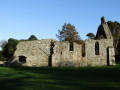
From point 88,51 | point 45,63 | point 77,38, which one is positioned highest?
point 77,38

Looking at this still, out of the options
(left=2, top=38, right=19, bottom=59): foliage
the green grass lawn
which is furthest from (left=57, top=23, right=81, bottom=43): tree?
the green grass lawn

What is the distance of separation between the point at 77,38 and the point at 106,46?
63.4 ft

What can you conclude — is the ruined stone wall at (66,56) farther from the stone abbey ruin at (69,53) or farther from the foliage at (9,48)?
the foliage at (9,48)

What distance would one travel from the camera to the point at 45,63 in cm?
2319

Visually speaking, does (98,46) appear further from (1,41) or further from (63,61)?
(1,41)

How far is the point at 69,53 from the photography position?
2253 cm

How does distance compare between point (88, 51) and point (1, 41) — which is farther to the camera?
point (1, 41)

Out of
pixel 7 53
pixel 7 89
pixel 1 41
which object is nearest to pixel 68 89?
pixel 7 89

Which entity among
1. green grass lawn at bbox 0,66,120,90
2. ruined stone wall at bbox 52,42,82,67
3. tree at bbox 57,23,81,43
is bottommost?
green grass lawn at bbox 0,66,120,90

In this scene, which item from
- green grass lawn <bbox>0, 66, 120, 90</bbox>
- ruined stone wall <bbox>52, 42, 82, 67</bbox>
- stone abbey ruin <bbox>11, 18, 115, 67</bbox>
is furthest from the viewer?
ruined stone wall <bbox>52, 42, 82, 67</bbox>

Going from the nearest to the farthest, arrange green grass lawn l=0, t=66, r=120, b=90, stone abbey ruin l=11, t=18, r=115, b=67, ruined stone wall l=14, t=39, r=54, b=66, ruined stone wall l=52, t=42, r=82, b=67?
green grass lawn l=0, t=66, r=120, b=90 < stone abbey ruin l=11, t=18, r=115, b=67 < ruined stone wall l=52, t=42, r=82, b=67 < ruined stone wall l=14, t=39, r=54, b=66

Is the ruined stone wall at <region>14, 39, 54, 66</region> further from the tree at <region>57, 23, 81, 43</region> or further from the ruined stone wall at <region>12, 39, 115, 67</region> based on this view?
the tree at <region>57, 23, 81, 43</region>

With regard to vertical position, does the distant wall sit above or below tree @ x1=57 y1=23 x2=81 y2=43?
below

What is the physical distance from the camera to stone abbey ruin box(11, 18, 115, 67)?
2186cm
